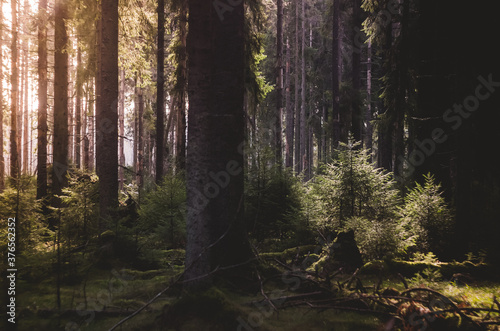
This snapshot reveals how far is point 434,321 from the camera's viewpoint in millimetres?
3084

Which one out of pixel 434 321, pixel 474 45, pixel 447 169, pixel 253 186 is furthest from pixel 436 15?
pixel 434 321

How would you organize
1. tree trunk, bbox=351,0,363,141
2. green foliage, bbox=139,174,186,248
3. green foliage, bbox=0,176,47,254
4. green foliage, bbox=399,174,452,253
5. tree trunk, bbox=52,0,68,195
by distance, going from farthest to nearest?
tree trunk, bbox=351,0,363,141
tree trunk, bbox=52,0,68,195
green foliage, bbox=139,174,186,248
green foliage, bbox=399,174,452,253
green foliage, bbox=0,176,47,254

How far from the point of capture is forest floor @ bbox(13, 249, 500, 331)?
343cm

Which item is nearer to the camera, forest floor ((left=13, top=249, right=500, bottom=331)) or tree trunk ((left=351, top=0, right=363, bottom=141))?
forest floor ((left=13, top=249, right=500, bottom=331))

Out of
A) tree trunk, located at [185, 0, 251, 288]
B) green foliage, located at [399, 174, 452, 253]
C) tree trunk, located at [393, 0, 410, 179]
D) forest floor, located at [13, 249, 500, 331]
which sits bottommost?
forest floor, located at [13, 249, 500, 331]

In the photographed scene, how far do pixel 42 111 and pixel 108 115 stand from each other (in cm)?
629

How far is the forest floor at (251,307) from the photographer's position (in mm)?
3428

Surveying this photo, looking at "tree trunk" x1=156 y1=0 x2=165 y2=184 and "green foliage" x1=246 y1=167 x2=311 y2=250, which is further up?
"tree trunk" x1=156 y1=0 x2=165 y2=184

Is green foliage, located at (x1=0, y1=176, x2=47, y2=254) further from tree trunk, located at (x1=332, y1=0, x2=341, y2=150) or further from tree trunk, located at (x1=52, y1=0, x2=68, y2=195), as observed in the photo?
tree trunk, located at (x1=332, y1=0, x2=341, y2=150)

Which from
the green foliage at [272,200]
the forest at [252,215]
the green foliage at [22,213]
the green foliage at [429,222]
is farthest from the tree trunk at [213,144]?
the green foliage at [429,222]

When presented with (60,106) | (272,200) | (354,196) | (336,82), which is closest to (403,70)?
(354,196)

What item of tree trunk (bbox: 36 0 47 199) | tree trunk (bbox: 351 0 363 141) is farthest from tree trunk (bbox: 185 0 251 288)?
tree trunk (bbox: 351 0 363 141)

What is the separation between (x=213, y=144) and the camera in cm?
415

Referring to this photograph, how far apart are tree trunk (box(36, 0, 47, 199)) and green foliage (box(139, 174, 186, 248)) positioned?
4.43 metres
